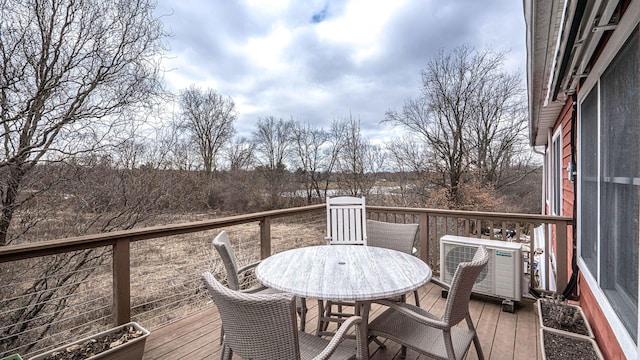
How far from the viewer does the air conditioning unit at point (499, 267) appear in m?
3.05

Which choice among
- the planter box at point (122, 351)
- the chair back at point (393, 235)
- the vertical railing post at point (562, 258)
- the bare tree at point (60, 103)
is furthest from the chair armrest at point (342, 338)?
the bare tree at point (60, 103)

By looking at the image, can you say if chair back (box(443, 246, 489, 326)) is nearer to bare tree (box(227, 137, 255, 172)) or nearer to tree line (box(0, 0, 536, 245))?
tree line (box(0, 0, 536, 245))

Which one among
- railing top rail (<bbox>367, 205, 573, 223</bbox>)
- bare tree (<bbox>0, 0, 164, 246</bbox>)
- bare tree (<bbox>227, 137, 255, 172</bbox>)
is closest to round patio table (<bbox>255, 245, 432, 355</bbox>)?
railing top rail (<bbox>367, 205, 573, 223</bbox>)

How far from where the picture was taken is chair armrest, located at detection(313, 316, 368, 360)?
4.36 feet

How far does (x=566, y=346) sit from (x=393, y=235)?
4.86ft

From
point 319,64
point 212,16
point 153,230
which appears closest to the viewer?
point 153,230

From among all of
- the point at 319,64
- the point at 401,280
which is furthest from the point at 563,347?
the point at 319,64

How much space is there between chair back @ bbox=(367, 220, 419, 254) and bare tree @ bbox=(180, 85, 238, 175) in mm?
6649

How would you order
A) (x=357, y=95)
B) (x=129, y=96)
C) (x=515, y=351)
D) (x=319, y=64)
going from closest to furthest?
(x=515, y=351) < (x=129, y=96) < (x=319, y=64) < (x=357, y=95)

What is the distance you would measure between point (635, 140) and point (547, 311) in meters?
1.73

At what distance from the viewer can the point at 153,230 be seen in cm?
258

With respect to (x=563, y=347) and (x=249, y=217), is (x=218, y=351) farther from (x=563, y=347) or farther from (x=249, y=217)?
(x=563, y=347)

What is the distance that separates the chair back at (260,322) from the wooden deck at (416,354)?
1327 millimetres

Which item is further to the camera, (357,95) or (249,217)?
(357,95)
